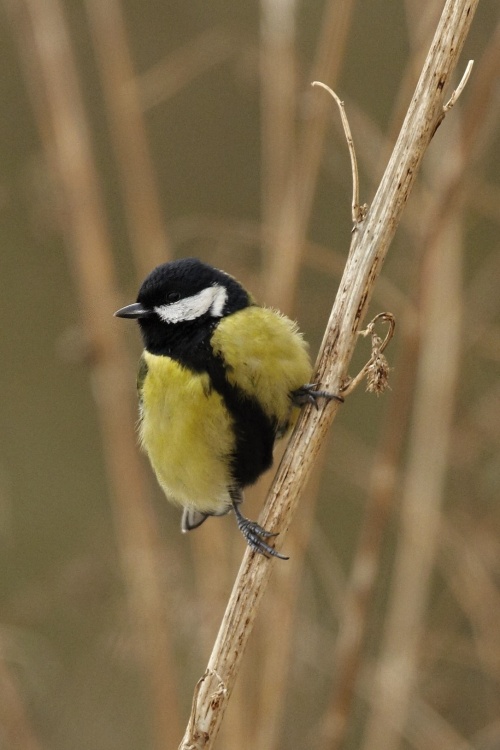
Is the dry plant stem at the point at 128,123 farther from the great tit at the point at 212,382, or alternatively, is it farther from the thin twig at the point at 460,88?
the thin twig at the point at 460,88

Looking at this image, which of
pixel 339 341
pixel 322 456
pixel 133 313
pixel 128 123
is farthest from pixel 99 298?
pixel 339 341

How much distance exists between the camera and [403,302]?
6.12 ft

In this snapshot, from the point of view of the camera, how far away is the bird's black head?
1767 mm

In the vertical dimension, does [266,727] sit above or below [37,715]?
above

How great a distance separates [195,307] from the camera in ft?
5.90

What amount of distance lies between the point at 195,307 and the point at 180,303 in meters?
0.03

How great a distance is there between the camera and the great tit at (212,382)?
5.51 feet

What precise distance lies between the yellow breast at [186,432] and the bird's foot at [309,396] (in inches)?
5.2

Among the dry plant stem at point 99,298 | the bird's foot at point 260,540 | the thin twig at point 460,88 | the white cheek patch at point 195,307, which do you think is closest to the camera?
the thin twig at point 460,88

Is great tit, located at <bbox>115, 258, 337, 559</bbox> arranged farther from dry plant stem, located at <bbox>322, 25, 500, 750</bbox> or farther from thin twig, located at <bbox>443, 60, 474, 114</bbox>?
thin twig, located at <bbox>443, 60, 474, 114</bbox>

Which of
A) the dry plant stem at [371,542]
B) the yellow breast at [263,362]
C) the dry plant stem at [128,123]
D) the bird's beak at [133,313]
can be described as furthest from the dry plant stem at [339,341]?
the dry plant stem at [128,123]

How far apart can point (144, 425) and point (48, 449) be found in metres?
2.70

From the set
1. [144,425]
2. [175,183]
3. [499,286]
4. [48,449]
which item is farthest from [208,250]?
[48,449]

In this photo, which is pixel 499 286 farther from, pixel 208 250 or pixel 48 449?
→ pixel 48 449
